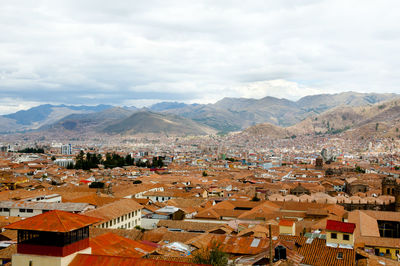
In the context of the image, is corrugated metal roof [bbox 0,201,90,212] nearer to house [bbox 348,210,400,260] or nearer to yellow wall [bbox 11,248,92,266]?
yellow wall [bbox 11,248,92,266]

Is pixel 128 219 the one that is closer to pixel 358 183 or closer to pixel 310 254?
pixel 310 254

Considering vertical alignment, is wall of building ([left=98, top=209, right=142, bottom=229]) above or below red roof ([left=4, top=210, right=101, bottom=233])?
below

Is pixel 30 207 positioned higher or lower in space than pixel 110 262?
lower

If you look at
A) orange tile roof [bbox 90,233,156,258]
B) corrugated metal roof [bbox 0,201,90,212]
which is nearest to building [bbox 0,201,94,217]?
corrugated metal roof [bbox 0,201,90,212]

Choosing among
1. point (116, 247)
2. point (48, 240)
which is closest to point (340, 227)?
point (116, 247)

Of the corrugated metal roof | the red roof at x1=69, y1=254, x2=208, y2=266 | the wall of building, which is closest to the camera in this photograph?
the red roof at x1=69, y1=254, x2=208, y2=266

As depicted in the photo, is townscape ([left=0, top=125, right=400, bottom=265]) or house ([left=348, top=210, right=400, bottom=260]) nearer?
townscape ([left=0, top=125, right=400, bottom=265])

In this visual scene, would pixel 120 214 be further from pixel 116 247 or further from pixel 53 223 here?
pixel 53 223

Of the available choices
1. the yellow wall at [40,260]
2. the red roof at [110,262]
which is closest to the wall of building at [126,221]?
the yellow wall at [40,260]

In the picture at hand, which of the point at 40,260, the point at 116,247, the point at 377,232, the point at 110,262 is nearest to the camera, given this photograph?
the point at 40,260
